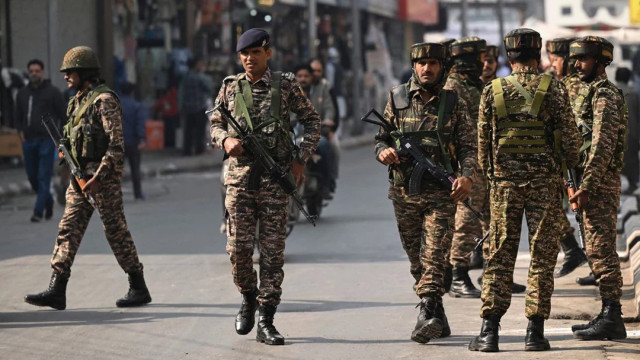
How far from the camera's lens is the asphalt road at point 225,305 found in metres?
8.48

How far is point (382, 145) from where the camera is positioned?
870cm

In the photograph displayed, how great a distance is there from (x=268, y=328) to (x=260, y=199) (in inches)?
30.5

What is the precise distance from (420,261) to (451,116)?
0.89 meters

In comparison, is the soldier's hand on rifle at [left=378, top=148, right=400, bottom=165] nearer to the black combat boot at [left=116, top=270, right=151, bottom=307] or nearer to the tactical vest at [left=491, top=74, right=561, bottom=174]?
the tactical vest at [left=491, top=74, right=561, bottom=174]

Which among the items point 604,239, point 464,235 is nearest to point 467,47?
point 464,235

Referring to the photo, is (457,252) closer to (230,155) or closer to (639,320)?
(639,320)

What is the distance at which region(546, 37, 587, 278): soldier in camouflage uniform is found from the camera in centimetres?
1007

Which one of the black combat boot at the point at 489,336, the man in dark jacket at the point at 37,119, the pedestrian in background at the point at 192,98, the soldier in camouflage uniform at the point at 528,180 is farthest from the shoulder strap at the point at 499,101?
the pedestrian in background at the point at 192,98

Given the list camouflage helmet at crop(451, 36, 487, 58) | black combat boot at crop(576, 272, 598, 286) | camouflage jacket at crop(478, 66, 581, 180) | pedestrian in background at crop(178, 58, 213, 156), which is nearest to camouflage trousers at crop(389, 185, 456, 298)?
camouflage jacket at crop(478, 66, 581, 180)

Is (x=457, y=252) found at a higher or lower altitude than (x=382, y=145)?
lower

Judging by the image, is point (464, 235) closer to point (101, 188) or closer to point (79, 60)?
point (101, 188)

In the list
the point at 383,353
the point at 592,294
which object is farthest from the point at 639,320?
the point at 383,353

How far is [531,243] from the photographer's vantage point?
26.8ft

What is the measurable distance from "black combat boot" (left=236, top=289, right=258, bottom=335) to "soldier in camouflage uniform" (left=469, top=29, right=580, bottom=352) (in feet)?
4.64
